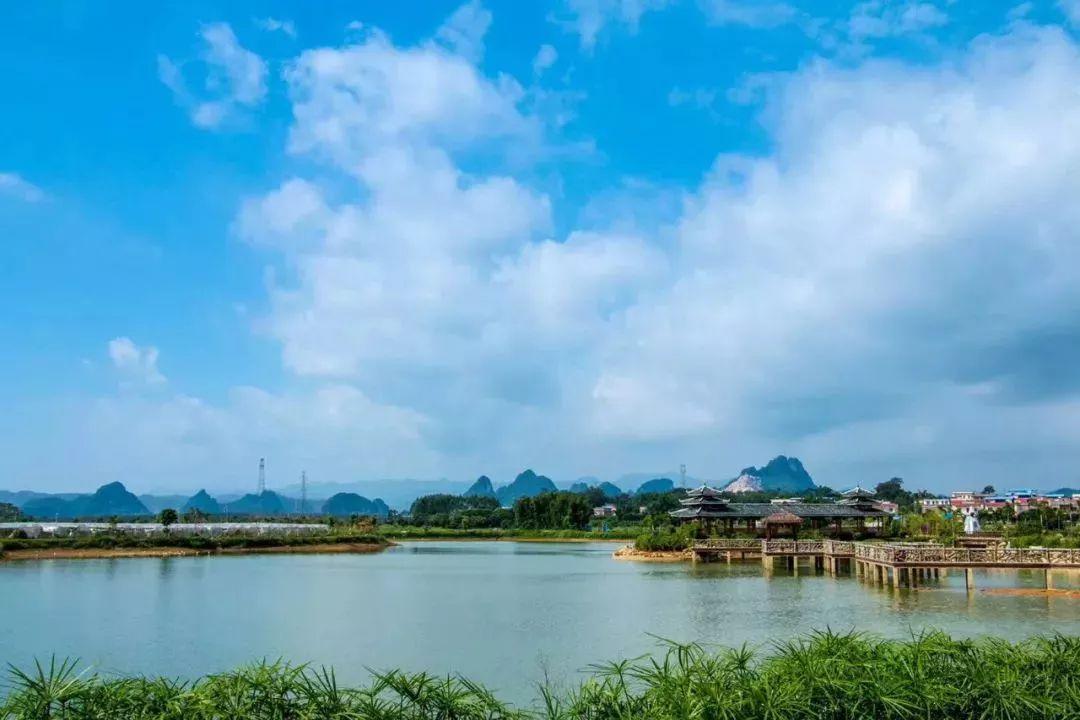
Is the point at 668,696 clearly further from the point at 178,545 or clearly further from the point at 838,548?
the point at 178,545

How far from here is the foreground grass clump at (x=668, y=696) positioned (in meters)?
6.53

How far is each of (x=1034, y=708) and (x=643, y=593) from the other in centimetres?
2234

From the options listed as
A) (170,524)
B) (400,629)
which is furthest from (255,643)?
(170,524)

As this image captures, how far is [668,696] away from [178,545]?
2053 inches

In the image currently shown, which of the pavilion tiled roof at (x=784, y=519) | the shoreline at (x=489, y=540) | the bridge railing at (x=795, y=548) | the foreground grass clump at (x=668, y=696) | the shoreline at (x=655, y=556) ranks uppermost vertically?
the foreground grass clump at (x=668, y=696)

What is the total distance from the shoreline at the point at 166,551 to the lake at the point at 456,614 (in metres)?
8.99

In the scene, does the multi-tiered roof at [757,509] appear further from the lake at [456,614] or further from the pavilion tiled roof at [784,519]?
the lake at [456,614]

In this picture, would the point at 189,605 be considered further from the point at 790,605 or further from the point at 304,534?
the point at 304,534

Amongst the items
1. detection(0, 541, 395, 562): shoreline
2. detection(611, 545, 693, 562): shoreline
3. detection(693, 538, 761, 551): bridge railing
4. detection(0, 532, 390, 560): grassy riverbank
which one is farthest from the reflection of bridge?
detection(0, 532, 390, 560): grassy riverbank

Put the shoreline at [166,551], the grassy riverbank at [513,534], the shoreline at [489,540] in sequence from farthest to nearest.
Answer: the grassy riverbank at [513,534], the shoreline at [489,540], the shoreline at [166,551]

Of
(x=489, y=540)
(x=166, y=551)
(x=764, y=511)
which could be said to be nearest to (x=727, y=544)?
(x=764, y=511)

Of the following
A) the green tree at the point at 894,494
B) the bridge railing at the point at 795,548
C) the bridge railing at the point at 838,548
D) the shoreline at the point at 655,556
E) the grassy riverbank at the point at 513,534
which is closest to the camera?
the bridge railing at the point at 838,548

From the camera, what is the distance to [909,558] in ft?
99.2

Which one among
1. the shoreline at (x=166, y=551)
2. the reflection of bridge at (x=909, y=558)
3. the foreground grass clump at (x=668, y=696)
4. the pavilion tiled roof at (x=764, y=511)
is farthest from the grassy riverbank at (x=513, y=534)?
the foreground grass clump at (x=668, y=696)
